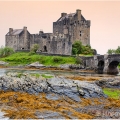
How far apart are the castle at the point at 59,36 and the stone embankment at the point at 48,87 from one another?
4707 cm

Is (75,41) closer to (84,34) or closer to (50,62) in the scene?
(84,34)

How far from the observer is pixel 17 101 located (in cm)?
2403

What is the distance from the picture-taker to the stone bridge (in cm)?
6212

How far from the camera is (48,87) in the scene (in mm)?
27781

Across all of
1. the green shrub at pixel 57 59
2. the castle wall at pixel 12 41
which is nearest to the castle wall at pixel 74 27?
the castle wall at pixel 12 41

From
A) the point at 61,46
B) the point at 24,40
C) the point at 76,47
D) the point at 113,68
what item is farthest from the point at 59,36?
the point at 113,68

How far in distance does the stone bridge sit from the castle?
30.4 ft

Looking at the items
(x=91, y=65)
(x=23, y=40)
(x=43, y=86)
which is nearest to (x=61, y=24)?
(x=23, y=40)

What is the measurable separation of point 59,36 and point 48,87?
164 ft

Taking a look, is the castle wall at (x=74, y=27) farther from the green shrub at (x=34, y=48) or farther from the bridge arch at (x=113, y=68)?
the bridge arch at (x=113, y=68)

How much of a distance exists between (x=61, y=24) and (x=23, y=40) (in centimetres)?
1155

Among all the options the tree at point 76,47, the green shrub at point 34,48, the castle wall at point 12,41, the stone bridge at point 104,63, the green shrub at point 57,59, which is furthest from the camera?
the castle wall at point 12,41

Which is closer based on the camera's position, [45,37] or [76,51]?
[76,51]

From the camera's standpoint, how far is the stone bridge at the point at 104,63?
62125mm
